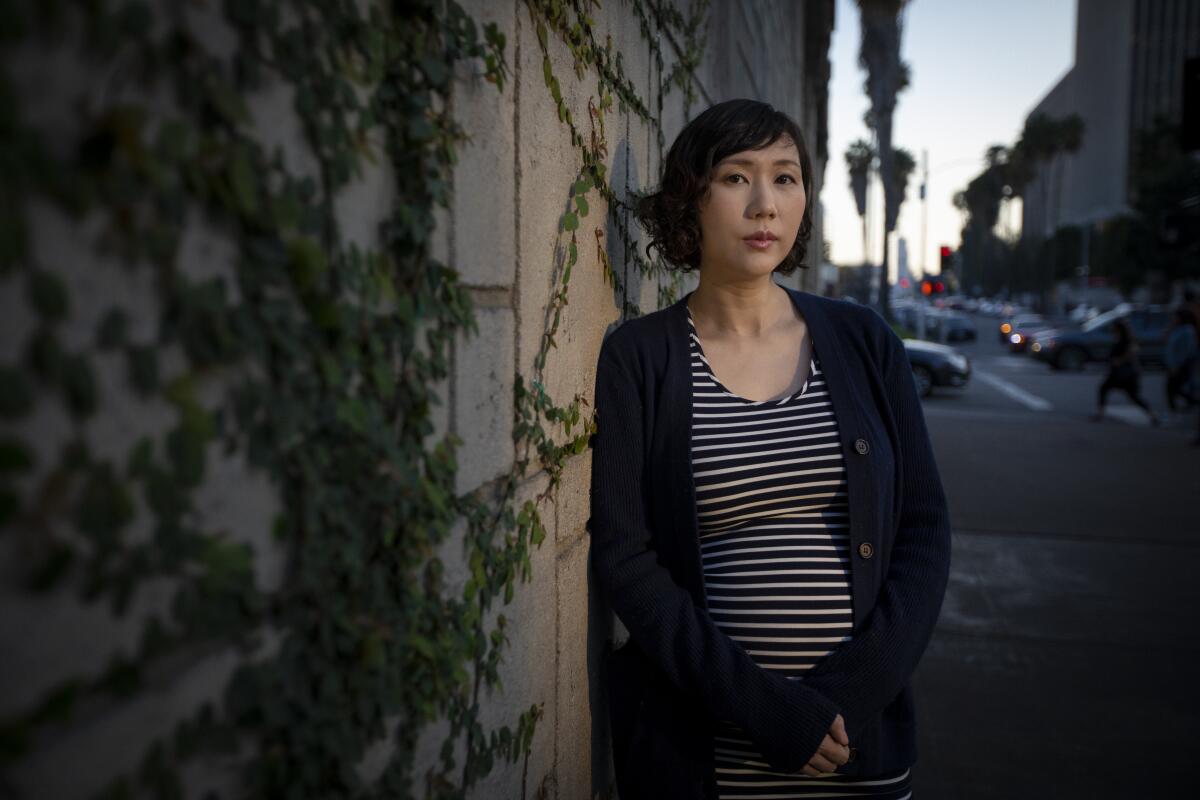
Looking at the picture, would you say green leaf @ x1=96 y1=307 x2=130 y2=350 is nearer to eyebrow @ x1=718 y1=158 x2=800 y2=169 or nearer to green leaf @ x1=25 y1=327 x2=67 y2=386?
green leaf @ x1=25 y1=327 x2=67 y2=386

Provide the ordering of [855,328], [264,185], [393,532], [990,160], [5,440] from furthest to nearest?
[990,160], [855,328], [393,532], [264,185], [5,440]

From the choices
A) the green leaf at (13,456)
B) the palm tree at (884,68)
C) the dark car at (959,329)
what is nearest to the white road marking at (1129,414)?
the palm tree at (884,68)

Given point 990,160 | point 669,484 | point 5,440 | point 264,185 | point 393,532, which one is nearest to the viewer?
point 5,440

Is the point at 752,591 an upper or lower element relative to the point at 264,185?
lower

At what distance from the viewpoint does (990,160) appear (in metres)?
68.7

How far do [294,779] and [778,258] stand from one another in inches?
62.0

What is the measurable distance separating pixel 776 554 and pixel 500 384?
750 millimetres

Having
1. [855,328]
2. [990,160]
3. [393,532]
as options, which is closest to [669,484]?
[855,328]

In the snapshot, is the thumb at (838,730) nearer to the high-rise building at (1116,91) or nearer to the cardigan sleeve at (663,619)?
the cardigan sleeve at (663,619)

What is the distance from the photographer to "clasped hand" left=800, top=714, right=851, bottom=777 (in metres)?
1.79

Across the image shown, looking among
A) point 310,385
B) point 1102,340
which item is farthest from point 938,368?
point 310,385

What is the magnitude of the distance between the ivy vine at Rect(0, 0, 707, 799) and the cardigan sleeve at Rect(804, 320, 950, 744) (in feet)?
2.53

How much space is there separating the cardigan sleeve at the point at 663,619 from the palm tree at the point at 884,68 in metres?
24.0

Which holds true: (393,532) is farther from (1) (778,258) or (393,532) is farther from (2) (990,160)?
(2) (990,160)
